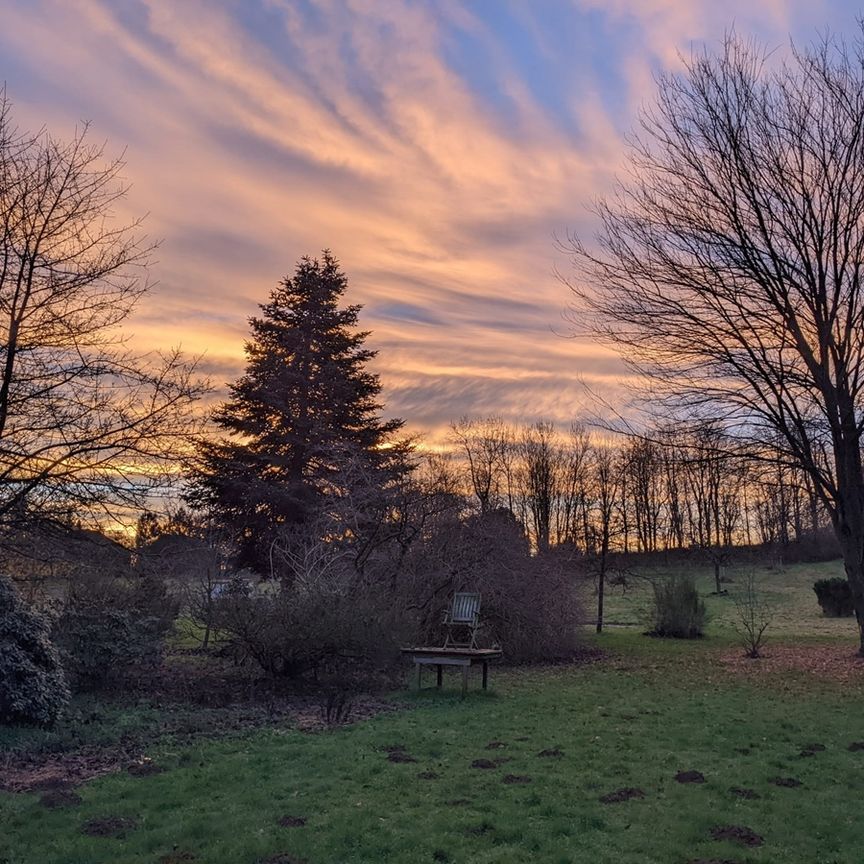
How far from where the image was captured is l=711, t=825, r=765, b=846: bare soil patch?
489 centimetres

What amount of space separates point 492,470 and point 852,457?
106ft

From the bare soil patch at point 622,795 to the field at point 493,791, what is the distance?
16 mm

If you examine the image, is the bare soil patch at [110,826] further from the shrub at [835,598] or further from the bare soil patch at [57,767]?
the shrub at [835,598]

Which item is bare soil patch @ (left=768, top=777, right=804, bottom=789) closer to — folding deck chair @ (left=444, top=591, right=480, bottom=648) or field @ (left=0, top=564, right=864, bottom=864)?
field @ (left=0, top=564, right=864, bottom=864)

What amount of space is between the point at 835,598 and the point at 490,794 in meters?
26.3

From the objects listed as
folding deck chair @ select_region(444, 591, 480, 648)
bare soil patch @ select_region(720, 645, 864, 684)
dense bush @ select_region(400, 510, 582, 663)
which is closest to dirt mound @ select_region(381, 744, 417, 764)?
folding deck chair @ select_region(444, 591, 480, 648)

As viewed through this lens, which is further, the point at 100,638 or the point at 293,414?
the point at 293,414

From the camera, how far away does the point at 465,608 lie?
14000 mm

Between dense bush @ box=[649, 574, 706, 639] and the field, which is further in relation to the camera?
dense bush @ box=[649, 574, 706, 639]

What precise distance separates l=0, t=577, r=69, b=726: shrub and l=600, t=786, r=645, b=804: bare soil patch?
6373mm

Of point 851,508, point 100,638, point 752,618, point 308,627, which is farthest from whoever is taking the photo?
point 752,618

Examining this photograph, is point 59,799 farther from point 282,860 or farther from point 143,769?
point 282,860

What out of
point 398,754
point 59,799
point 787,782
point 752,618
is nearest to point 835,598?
point 752,618

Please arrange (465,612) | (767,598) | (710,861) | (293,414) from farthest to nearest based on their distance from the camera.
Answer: (767,598) → (293,414) → (465,612) → (710,861)
